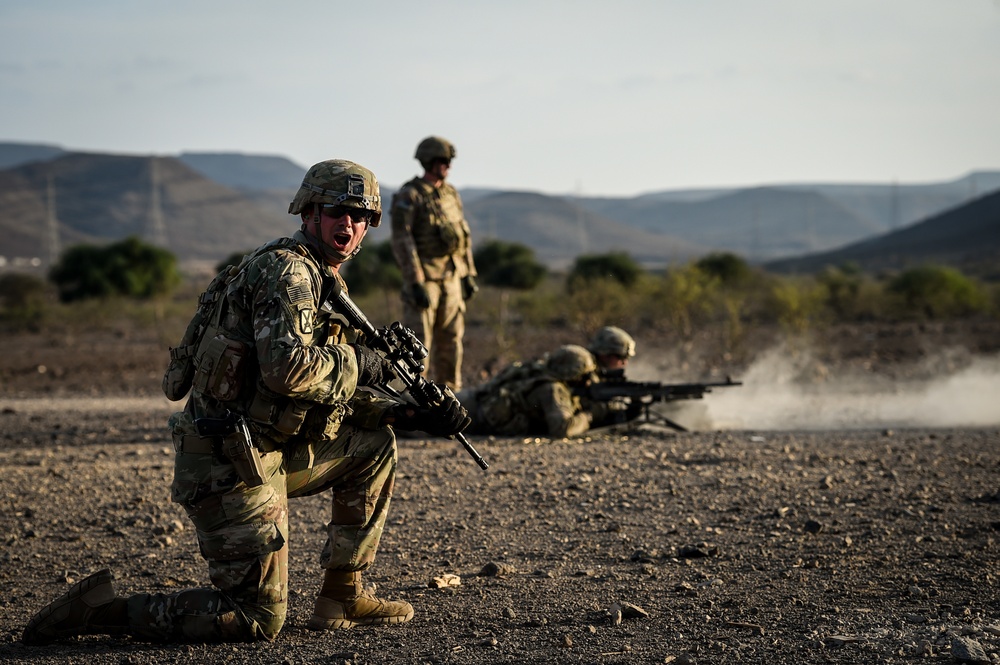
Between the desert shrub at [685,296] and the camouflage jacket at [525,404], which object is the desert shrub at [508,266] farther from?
the camouflage jacket at [525,404]

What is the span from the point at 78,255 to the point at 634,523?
89.8 feet

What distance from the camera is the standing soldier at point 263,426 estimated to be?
4.05 m

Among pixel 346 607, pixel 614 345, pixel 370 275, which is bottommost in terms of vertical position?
pixel 346 607

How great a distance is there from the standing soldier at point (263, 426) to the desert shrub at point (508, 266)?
20.7 meters

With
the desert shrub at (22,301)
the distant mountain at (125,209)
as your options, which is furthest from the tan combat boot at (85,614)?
the distant mountain at (125,209)

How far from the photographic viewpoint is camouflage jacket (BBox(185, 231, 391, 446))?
4.00 m

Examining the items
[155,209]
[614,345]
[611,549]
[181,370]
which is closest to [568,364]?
[614,345]

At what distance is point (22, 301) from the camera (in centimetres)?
2892

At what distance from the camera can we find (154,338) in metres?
22.0

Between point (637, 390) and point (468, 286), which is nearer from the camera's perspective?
point (637, 390)

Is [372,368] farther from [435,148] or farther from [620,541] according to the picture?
[435,148]

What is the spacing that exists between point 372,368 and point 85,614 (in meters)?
1.38

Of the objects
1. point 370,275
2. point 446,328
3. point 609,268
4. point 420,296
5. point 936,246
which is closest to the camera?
point 420,296

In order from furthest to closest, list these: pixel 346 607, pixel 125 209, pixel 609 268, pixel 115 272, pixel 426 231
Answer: pixel 125 209
pixel 115 272
pixel 609 268
pixel 426 231
pixel 346 607
